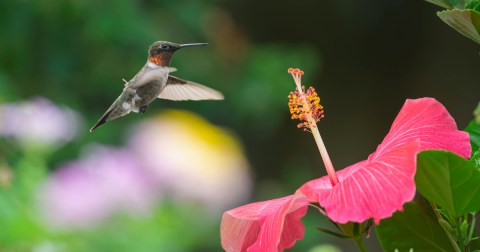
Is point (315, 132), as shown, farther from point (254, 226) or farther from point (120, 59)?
point (120, 59)

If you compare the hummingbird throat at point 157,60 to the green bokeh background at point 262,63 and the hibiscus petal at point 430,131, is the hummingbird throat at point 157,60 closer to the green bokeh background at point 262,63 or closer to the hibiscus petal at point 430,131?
the hibiscus petal at point 430,131

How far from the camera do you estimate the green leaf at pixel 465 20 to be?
0.48 metres

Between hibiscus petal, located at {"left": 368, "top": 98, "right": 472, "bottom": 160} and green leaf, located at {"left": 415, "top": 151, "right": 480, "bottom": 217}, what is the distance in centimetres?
2

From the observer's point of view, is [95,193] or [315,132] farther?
[95,193]

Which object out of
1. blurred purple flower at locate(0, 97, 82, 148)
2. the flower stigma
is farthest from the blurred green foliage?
the flower stigma

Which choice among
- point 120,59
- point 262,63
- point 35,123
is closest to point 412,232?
point 35,123

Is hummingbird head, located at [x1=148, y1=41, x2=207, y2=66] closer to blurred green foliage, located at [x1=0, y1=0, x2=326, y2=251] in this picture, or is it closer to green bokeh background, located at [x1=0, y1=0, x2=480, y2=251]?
green bokeh background, located at [x1=0, y1=0, x2=480, y2=251]

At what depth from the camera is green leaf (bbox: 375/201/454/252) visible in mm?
542

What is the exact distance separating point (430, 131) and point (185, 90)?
0.22 meters

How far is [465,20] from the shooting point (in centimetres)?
49

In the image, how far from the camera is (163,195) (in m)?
1.54

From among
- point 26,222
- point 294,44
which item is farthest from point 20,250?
point 294,44

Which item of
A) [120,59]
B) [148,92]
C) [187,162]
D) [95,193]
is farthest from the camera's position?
[120,59]

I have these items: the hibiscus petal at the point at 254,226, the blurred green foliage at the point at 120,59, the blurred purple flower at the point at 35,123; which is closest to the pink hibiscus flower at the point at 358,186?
the hibiscus petal at the point at 254,226
